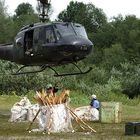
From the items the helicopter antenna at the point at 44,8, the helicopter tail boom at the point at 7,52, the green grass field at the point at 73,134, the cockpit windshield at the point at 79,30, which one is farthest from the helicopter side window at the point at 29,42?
the green grass field at the point at 73,134

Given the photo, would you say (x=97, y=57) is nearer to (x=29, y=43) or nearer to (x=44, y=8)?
(x=29, y=43)

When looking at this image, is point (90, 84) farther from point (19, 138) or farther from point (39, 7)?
point (19, 138)

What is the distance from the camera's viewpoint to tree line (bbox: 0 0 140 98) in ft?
159

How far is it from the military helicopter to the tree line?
121cm

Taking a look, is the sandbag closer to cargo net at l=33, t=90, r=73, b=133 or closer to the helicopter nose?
cargo net at l=33, t=90, r=73, b=133

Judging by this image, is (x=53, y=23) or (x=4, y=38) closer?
(x=53, y=23)

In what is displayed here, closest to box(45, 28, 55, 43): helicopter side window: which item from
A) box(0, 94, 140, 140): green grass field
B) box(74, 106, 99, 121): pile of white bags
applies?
box(0, 94, 140, 140): green grass field

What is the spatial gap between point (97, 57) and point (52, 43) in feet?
250

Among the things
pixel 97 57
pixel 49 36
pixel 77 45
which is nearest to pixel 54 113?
pixel 77 45

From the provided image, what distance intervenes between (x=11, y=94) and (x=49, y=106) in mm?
27459

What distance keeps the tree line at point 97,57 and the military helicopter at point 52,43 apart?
1212 mm

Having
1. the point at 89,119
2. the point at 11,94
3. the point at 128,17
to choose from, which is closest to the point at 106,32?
the point at 128,17

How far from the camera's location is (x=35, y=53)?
23672mm

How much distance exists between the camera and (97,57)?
98750mm
